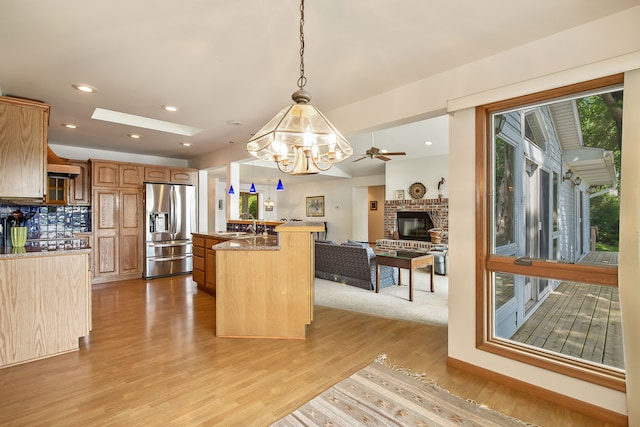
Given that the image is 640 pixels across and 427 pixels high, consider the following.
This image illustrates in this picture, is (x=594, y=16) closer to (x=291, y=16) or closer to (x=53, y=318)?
(x=291, y=16)

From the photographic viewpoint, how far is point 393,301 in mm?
4180

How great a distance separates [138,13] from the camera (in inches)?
70.2

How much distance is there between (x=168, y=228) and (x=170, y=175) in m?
A: 1.05

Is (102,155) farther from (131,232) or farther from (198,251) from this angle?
(198,251)

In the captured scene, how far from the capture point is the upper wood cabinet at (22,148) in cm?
256

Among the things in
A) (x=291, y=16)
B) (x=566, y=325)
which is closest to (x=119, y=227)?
(x=291, y=16)

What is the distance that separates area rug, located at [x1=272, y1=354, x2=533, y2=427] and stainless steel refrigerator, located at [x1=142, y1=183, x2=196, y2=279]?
181 inches

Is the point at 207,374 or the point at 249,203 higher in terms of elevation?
the point at 249,203

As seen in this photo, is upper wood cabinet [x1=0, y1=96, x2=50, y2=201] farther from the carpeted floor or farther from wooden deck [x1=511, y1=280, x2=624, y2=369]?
wooden deck [x1=511, y1=280, x2=624, y2=369]

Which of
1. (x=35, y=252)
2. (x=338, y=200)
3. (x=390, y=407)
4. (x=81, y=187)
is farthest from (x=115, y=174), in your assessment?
(x=338, y=200)

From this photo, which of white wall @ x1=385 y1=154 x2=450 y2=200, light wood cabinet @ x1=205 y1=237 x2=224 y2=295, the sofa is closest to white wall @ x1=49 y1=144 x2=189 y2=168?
light wood cabinet @ x1=205 y1=237 x2=224 y2=295

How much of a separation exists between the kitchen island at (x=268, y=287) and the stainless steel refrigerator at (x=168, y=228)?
125 inches

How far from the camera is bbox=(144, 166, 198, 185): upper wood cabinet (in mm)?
5680

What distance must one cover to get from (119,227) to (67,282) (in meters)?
3.00
